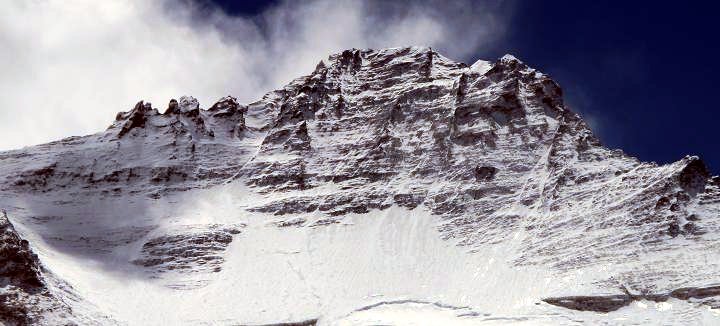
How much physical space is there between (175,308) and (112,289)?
9.20 metres

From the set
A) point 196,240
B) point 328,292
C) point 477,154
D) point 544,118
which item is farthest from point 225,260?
point 544,118

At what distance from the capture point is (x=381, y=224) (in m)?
168

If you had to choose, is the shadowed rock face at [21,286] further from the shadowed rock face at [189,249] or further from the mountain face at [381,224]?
the shadowed rock face at [189,249]

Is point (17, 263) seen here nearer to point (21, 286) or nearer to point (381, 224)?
point (21, 286)

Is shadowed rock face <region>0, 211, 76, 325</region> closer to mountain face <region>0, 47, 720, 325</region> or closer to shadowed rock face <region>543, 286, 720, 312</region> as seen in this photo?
mountain face <region>0, 47, 720, 325</region>

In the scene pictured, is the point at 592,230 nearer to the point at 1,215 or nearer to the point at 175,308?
the point at 175,308

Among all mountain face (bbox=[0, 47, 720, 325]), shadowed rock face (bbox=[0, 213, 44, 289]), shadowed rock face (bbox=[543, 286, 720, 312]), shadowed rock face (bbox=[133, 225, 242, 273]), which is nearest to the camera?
shadowed rock face (bbox=[543, 286, 720, 312])

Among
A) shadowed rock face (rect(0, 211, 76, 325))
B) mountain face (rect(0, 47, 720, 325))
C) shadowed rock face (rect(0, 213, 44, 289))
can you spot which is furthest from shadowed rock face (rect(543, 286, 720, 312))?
shadowed rock face (rect(0, 213, 44, 289))

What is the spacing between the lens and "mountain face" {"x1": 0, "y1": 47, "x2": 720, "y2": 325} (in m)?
139

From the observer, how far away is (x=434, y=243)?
529 feet

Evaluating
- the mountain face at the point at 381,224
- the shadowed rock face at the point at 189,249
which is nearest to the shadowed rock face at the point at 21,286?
the mountain face at the point at 381,224

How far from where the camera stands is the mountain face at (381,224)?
5487 inches

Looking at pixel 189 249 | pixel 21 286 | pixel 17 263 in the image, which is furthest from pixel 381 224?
pixel 21 286

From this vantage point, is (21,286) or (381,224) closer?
(21,286)
